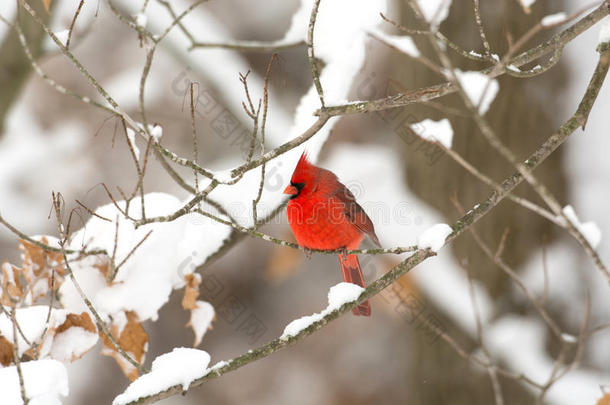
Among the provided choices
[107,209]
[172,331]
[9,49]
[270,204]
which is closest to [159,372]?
[107,209]

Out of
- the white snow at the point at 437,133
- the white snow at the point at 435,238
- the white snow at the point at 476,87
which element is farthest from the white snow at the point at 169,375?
the white snow at the point at 476,87

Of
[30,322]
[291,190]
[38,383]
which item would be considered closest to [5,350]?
[30,322]

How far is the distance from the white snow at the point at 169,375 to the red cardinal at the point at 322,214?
1.12m

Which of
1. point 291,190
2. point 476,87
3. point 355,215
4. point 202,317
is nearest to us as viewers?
point 476,87

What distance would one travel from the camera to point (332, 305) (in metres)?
1.98

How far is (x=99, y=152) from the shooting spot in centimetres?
717

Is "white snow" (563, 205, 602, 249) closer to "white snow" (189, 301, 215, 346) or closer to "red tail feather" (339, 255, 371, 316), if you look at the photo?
"white snow" (189, 301, 215, 346)

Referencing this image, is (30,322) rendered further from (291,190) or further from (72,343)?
(291,190)

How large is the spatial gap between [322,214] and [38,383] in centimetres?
154

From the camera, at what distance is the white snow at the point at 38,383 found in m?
1.70

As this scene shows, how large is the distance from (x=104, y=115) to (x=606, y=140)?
4918 mm

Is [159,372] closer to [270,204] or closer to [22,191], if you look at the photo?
[270,204]

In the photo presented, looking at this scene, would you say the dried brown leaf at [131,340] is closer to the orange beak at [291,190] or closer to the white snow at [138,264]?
the white snow at [138,264]

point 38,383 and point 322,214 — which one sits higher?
point 322,214
